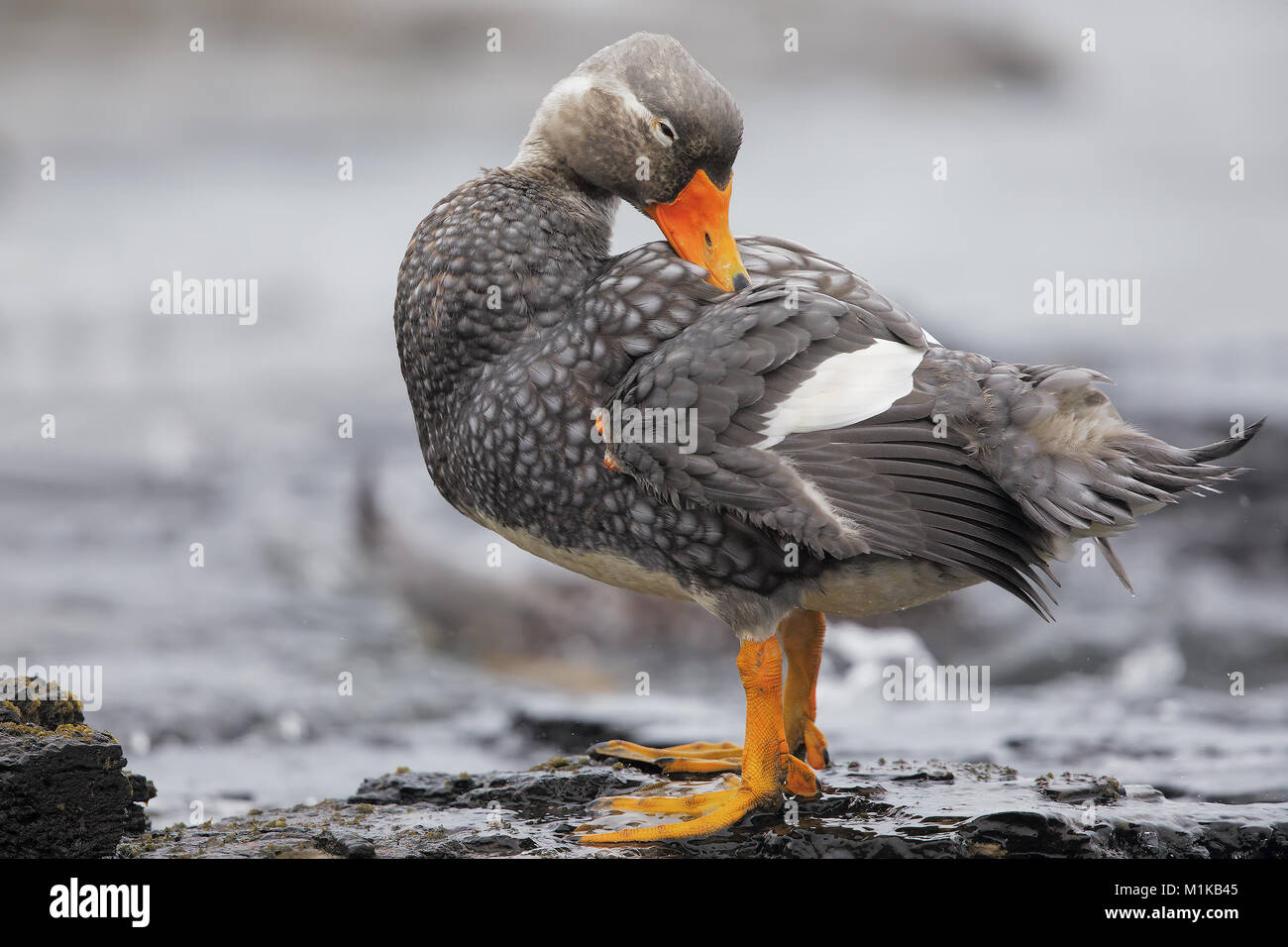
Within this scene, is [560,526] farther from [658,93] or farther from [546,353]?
[658,93]

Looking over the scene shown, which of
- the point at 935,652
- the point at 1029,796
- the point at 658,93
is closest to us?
the point at 658,93

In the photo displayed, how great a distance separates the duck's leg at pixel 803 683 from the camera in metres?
4.08

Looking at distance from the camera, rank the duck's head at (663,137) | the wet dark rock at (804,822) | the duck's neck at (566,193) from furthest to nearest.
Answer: the duck's neck at (566,193), the duck's head at (663,137), the wet dark rock at (804,822)

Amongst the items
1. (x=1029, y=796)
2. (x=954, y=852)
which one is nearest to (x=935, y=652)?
(x=1029, y=796)

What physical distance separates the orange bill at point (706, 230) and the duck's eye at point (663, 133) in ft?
0.43

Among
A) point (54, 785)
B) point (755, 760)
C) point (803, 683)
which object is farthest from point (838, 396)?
point (54, 785)

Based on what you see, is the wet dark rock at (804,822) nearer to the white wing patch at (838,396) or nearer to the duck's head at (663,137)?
the white wing patch at (838,396)

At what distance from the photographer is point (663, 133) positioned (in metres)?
3.57

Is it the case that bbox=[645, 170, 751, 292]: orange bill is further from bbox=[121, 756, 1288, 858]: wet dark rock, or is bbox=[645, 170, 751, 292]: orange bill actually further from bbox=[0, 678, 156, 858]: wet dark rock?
bbox=[0, 678, 156, 858]: wet dark rock

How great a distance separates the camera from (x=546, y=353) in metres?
3.60

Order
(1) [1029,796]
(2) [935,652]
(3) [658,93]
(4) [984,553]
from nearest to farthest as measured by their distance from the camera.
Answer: (4) [984,553] → (3) [658,93] → (1) [1029,796] → (2) [935,652]

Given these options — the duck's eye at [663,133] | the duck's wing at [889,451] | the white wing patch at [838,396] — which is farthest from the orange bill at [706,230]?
the white wing patch at [838,396]

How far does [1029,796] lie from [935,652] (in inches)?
123

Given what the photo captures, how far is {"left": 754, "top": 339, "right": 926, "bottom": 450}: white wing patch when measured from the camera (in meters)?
3.29
